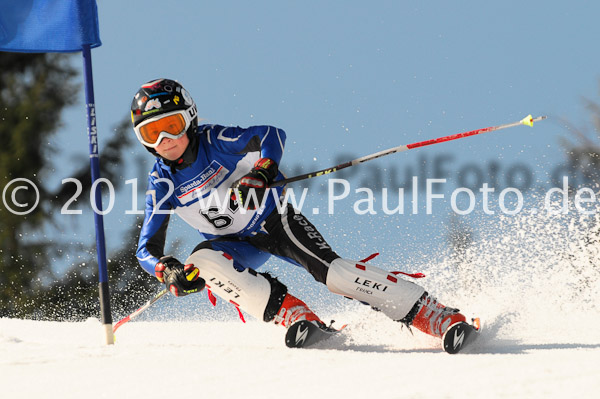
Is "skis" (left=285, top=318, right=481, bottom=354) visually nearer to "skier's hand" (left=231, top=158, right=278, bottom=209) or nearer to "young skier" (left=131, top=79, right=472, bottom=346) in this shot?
"young skier" (left=131, top=79, right=472, bottom=346)

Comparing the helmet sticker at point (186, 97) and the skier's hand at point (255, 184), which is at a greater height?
the helmet sticker at point (186, 97)

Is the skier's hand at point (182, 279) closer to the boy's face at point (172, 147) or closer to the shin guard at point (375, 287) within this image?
the boy's face at point (172, 147)

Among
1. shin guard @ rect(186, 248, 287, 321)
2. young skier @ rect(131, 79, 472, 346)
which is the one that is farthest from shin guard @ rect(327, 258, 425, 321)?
shin guard @ rect(186, 248, 287, 321)

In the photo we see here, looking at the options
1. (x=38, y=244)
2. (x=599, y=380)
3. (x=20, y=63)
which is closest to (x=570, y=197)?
(x=599, y=380)

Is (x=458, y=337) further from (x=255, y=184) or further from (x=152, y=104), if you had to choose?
(x=152, y=104)

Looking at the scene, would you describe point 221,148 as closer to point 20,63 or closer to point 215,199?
point 215,199

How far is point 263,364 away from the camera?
3.14m

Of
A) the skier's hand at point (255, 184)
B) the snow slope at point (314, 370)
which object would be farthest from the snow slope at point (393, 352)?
the skier's hand at point (255, 184)

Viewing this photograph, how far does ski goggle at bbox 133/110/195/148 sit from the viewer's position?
395 cm

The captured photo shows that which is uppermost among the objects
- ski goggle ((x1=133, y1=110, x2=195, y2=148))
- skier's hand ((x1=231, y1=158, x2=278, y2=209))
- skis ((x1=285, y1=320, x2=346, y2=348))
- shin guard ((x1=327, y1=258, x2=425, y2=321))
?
ski goggle ((x1=133, y1=110, x2=195, y2=148))

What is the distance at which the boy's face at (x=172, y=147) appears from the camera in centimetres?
398

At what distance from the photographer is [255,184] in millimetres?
3635

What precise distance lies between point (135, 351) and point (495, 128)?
2345 millimetres

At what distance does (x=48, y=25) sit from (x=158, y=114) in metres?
2.17
